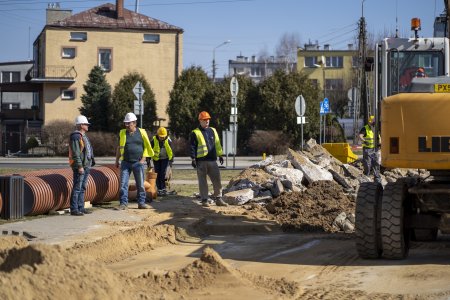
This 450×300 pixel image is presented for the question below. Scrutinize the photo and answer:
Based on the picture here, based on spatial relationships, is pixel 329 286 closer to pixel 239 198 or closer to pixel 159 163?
pixel 239 198

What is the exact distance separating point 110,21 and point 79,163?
170 feet

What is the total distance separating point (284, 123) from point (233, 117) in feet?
64.6

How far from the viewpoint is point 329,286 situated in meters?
8.64

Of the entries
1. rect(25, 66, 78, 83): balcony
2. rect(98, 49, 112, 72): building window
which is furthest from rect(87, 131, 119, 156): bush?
rect(98, 49, 112, 72): building window

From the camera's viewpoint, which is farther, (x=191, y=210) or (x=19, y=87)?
(x=19, y=87)

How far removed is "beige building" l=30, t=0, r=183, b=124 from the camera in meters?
63.2

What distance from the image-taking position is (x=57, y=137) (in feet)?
167

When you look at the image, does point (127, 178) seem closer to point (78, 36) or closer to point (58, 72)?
point (58, 72)

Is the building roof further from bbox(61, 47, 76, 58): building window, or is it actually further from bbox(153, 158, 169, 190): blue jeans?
bbox(153, 158, 169, 190): blue jeans

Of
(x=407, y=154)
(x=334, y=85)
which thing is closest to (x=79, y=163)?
(x=407, y=154)

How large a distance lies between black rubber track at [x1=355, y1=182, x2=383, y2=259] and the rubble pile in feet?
10.1

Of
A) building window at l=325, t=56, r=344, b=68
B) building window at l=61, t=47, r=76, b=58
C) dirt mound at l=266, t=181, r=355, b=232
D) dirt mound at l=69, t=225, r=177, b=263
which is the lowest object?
dirt mound at l=69, t=225, r=177, b=263

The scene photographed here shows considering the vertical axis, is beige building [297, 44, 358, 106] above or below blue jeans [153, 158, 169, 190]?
above

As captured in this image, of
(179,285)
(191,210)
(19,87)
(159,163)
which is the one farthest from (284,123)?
(179,285)
